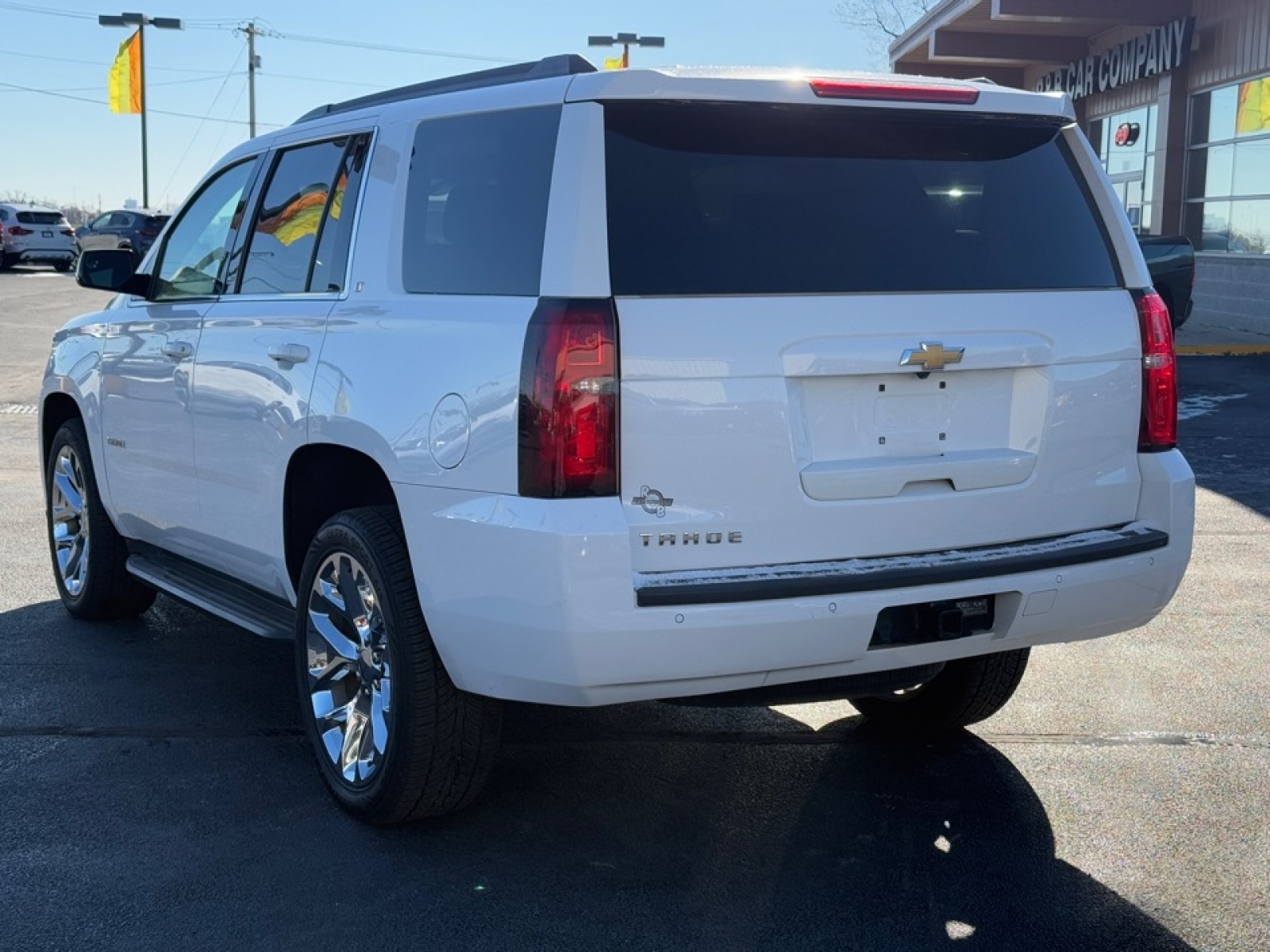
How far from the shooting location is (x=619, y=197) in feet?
12.3

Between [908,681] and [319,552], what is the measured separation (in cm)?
168

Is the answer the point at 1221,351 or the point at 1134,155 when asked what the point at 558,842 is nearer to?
the point at 1221,351

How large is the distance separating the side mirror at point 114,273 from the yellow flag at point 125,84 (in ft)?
134

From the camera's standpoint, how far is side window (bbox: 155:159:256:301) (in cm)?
547

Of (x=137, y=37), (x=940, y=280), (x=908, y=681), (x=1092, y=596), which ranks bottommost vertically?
(x=908, y=681)

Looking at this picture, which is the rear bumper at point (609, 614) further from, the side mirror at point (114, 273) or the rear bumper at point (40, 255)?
the rear bumper at point (40, 255)

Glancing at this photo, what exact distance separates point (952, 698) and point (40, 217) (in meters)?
39.5

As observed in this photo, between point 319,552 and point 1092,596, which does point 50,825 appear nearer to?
point 319,552

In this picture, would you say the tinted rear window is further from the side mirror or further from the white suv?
the white suv

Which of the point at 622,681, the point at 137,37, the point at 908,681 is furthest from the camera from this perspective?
the point at 137,37

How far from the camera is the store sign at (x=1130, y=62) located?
73.9ft

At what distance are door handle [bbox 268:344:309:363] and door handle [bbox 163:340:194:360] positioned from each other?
0.69m

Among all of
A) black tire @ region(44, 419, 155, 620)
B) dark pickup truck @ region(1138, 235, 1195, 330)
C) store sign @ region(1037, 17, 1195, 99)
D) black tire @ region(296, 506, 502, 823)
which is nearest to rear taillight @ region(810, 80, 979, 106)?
black tire @ region(296, 506, 502, 823)

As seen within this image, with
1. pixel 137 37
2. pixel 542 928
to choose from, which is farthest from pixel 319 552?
pixel 137 37
